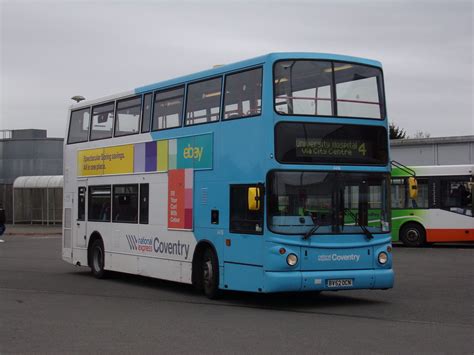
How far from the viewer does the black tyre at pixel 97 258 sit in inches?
754

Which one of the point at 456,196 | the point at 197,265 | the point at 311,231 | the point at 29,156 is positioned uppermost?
the point at 29,156

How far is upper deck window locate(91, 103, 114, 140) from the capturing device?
742 inches

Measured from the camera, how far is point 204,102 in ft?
50.2

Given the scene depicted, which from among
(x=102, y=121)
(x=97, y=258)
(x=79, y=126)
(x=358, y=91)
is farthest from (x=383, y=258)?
(x=79, y=126)

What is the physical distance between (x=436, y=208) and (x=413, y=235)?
1339 mm

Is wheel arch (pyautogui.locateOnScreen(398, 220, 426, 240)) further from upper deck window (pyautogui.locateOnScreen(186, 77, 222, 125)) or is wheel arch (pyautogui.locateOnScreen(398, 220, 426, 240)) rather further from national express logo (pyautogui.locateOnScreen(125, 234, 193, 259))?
upper deck window (pyautogui.locateOnScreen(186, 77, 222, 125))

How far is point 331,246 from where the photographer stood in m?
13.5

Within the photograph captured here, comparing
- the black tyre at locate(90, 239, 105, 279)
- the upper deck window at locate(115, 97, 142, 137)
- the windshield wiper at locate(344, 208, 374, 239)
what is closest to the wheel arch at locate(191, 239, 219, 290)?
the windshield wiper at locate(344, 208, 374, 239)

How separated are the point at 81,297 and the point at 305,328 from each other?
561 cm

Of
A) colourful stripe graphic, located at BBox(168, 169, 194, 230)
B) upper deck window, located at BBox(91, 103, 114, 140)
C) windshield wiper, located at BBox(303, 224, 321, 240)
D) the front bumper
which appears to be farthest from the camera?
upper deck window, located at BBox(91, 103, 114, 140)

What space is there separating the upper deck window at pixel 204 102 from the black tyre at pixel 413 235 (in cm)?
1675

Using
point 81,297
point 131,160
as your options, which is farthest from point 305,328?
point 131,160

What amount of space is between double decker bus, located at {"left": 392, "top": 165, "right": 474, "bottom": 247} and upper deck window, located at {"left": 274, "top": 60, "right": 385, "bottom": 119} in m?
15.6

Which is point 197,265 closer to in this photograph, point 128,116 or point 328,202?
point 328,202
